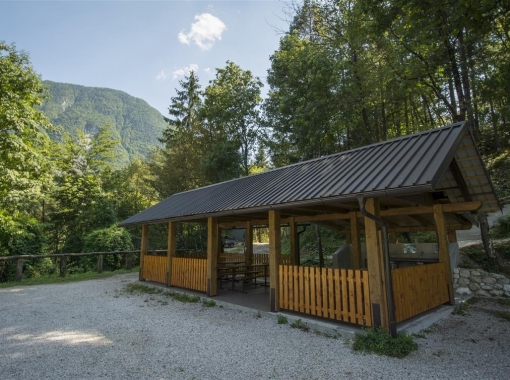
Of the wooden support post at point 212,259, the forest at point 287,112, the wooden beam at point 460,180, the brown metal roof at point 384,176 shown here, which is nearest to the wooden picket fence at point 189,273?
the wooden support post at point 212,259

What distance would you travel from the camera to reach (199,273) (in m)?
8.95

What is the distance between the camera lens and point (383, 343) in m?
4.28

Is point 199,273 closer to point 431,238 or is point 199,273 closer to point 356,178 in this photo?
point 356,178

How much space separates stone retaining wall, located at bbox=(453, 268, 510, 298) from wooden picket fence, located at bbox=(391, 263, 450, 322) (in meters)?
1.97

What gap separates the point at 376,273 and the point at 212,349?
282cm

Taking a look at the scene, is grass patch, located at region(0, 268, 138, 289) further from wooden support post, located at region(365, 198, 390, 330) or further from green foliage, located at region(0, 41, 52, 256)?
wooden support post, located at region(365, 198, 390, 330)

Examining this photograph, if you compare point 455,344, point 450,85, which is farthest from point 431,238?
point 455,344

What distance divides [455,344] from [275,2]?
15.6 m

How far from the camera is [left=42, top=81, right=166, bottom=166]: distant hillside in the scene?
112 m

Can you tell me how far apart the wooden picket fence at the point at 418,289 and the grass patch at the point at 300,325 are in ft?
5.05

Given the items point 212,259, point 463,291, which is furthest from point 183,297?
point 463,291

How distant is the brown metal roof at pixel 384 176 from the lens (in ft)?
14.7

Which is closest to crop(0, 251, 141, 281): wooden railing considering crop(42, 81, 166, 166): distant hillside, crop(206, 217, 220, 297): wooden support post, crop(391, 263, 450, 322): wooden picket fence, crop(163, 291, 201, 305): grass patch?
crop(163, 291, 201, 305): grass patch

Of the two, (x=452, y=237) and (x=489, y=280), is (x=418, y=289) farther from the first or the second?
(x=452, y=237)
